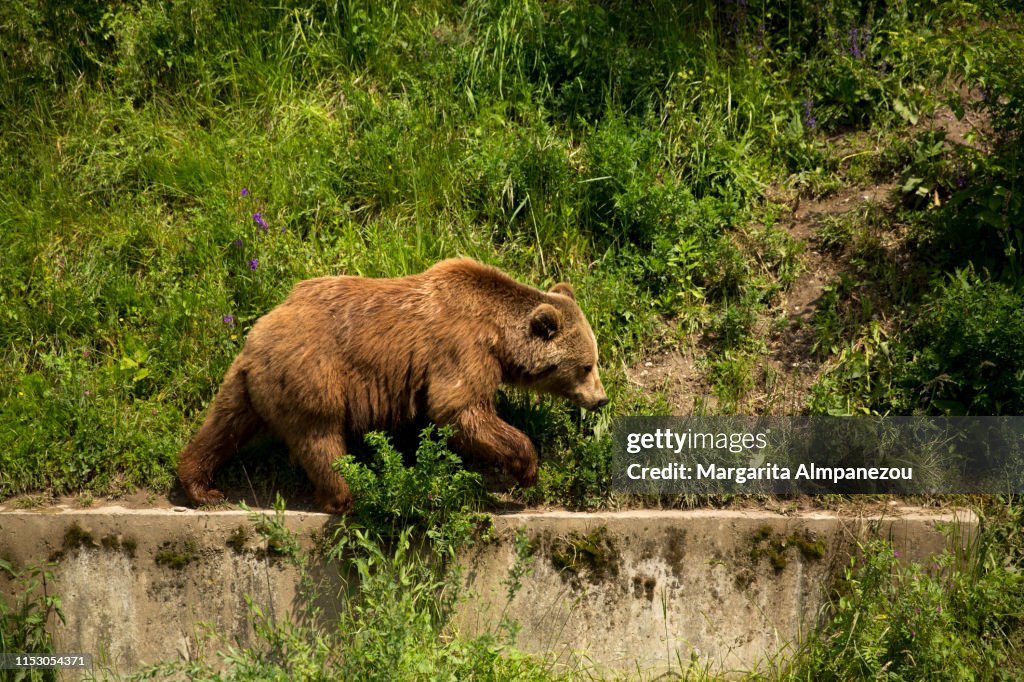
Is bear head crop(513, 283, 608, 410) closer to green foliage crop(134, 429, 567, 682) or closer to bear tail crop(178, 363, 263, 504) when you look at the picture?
green foliage crop(134, 429, 567, 682)

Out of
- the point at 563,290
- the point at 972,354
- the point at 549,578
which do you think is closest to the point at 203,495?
the point at 549,578

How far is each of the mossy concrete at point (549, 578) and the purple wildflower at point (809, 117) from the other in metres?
3.54

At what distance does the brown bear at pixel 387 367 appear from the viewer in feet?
20.6

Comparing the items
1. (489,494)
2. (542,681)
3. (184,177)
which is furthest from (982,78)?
(184,177)

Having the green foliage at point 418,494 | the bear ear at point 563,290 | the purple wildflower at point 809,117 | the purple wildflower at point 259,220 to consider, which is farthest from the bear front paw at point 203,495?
the purple wildflower at point 809,117

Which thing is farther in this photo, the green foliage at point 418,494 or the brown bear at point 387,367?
the brown bear at point 387,367

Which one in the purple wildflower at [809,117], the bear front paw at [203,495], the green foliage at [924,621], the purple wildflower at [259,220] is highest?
the purple wildflower at [809,117]

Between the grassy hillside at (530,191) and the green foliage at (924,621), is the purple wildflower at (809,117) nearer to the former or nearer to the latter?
the grassy hillside at (530,191)

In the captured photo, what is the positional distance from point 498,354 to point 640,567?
1.61 m

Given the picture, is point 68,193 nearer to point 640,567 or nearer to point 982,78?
point 640,567

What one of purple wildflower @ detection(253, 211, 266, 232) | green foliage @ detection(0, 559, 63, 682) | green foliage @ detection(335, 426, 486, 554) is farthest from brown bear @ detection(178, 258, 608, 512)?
purple wildflower @ detection(253, 211, 266, 232)

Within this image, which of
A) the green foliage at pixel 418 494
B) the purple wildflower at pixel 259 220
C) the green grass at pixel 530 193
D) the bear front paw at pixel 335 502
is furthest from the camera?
the purple wildflower at pixel 259 220

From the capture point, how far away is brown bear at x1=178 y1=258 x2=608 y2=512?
6277mm

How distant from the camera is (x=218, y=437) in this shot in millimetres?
6547
